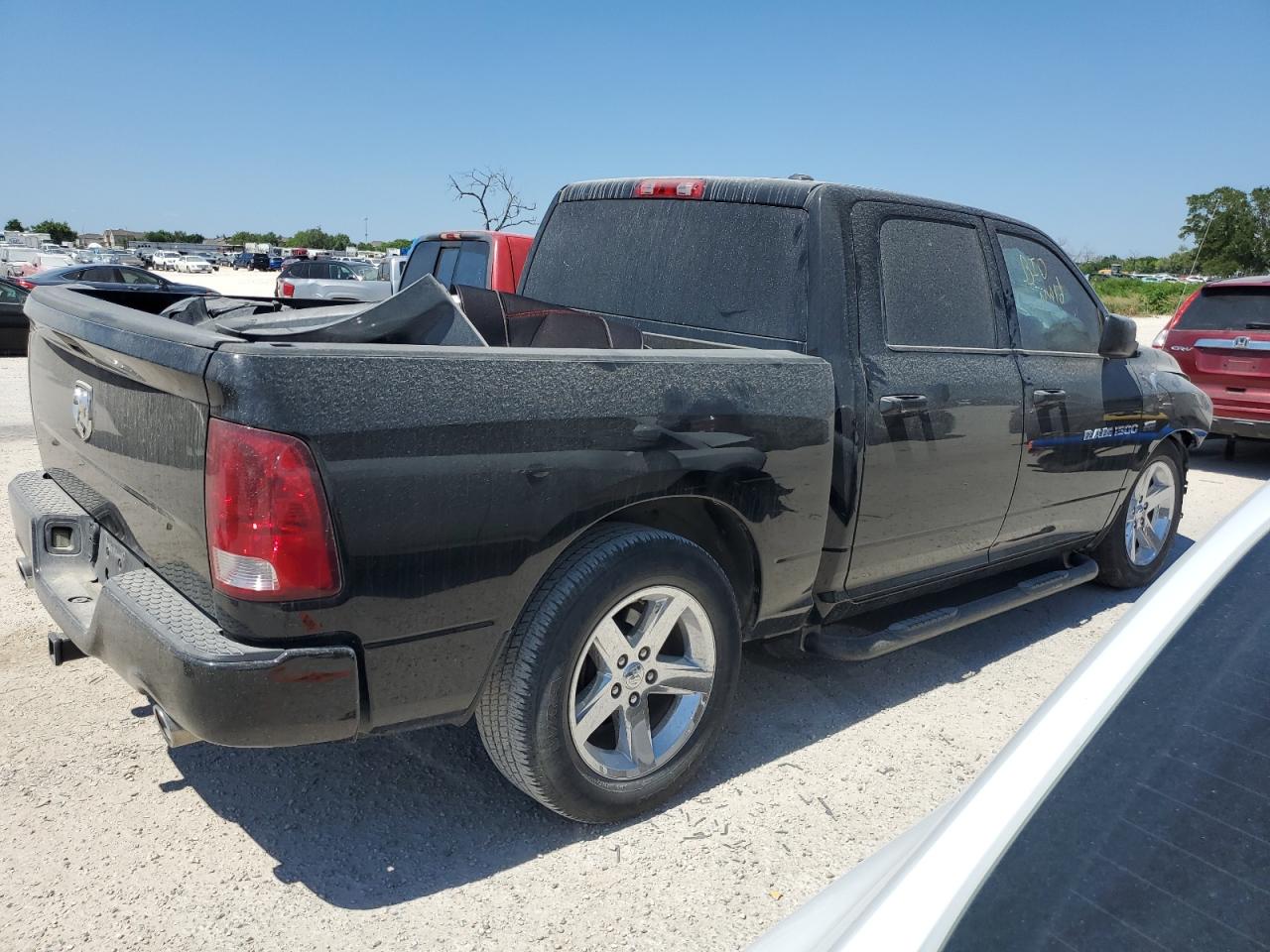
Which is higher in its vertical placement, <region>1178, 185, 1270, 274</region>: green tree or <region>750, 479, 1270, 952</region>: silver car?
<region>1178, 185, 1270, 274</region>: green tree

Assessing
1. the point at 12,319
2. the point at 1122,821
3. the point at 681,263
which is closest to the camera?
the point at 1122,821

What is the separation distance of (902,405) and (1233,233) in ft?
266

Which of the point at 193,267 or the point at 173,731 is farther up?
the point at 173,731

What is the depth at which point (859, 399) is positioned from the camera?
3.31 metres

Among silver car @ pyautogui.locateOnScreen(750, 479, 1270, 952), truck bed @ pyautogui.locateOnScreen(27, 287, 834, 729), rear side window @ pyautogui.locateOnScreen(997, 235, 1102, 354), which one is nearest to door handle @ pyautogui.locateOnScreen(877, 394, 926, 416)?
truck bed @ pyautogui.locateOnScreen(27, 287, 834, 729)

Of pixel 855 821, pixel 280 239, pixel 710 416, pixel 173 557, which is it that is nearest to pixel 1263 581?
pixel 710 416

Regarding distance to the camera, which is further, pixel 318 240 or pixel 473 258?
pixel 318 240

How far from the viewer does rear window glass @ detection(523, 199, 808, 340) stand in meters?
Answer: 3.47

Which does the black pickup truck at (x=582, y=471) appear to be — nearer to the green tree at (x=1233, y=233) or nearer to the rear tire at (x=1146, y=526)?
the rear tire at (x=1146, y=526)

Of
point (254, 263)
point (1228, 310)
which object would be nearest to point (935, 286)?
point (1228, 310)

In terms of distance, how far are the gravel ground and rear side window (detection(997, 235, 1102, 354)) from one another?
1581mm

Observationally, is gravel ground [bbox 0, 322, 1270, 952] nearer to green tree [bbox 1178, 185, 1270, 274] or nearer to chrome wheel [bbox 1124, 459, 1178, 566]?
chrome wheel [bbox 1124, 459, 1178, 566]

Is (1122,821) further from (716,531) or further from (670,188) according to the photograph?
(670,188)

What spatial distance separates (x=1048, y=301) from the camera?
4.41 metres
